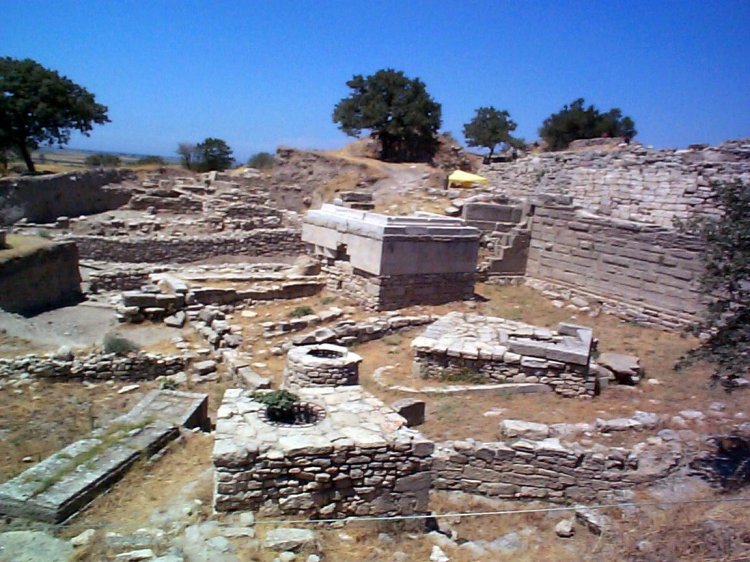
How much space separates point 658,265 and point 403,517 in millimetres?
9165

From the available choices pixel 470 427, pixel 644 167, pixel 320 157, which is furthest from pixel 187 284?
pixel 320 157

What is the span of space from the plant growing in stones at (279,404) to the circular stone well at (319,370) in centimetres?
146

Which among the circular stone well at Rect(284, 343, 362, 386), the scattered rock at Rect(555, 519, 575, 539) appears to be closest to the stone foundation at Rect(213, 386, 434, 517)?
the scattered rock at Rect(555, 519, 575, 539)

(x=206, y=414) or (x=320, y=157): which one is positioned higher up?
(x=320, y=157)

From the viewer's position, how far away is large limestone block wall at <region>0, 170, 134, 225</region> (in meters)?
21.6

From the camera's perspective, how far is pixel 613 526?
5656 mm

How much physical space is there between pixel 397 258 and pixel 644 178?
783 cm

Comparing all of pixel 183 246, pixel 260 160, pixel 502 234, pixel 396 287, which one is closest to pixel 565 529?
pixel 396 287

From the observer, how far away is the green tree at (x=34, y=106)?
27.6m

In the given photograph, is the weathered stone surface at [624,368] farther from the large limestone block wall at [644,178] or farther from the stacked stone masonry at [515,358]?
the large limestone block wall at [644,178]

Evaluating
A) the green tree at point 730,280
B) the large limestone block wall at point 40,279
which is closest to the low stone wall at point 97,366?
the large limestone block wall at point 40,279

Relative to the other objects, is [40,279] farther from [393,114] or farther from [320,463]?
[393,114]

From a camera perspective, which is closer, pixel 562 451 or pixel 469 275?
pixel 562 451

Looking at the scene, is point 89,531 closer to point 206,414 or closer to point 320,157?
point 206,414
